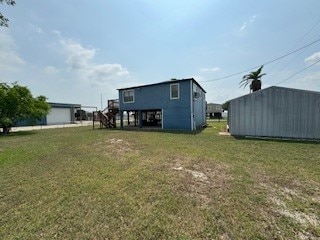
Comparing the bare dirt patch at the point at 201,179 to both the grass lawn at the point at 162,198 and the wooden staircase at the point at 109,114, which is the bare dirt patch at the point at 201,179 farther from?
the wooden staircase at the point at 109,114

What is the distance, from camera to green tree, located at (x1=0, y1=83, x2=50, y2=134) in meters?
15.5

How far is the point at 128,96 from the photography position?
19344 millimetres

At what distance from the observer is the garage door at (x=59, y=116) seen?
30.8 m

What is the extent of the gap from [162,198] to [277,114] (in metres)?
9.89

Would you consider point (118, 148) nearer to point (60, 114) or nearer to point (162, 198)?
point (162, 198)

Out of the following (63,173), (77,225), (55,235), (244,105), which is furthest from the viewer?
(244,105)

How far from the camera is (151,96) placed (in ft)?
57.8

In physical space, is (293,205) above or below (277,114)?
below

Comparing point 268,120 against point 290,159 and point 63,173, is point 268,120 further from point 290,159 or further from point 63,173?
point 63,173

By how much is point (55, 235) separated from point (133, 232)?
43.6 inches

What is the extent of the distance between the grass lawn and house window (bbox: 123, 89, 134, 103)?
1331cm

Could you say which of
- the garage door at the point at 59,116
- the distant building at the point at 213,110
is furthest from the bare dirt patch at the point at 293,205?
the distant building at the point at 213,110

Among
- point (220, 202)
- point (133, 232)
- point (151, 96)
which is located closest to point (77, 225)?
point (133, 232)

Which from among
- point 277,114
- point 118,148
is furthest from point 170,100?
point 118,148
